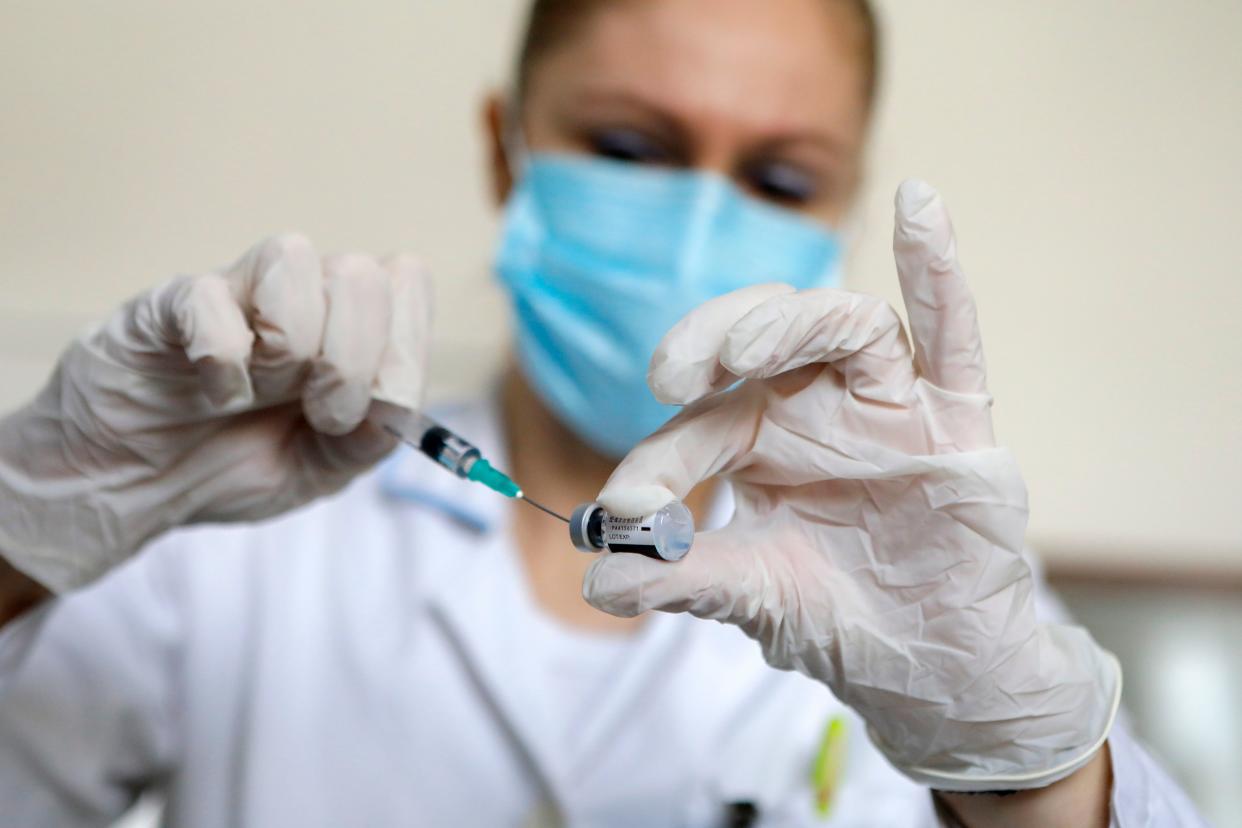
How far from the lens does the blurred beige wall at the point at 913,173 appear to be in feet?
5.21

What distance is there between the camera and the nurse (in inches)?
23.4

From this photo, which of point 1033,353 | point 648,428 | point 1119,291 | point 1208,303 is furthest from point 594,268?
point 1208,303

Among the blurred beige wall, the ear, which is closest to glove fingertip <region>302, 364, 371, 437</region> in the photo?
the ear

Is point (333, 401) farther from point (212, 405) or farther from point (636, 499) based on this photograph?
point (636, 499)

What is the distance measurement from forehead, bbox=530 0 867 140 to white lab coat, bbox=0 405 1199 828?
59 cm

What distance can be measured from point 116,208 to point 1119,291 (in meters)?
1.89

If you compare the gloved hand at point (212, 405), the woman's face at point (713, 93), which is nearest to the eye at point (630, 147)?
the woman's face at point (713, 93)

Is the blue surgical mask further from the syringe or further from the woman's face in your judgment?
the syringe

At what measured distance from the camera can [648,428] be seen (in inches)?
43.8

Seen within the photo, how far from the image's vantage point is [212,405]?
0.71 m

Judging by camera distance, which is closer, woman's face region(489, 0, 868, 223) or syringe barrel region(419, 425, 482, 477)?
syringe barrel region(419, 425, 482, 477)

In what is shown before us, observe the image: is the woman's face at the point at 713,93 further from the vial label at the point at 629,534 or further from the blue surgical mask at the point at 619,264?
the vial label at the point at 629,534

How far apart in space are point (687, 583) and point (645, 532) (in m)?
0.04

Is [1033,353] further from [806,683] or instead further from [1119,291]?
[806,683]
